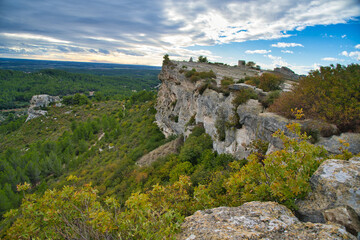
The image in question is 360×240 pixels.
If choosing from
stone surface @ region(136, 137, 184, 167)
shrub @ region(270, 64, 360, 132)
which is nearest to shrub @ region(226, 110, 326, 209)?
shrub @ region(270, 64, 360, 132)

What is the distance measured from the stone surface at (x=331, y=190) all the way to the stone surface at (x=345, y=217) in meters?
0.19

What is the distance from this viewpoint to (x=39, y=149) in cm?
5453

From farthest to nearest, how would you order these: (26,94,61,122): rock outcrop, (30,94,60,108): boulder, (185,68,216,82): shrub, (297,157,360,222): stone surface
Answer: (30,94,60,108): boulder, (26,94,61,122): rock outcrop, (185,68,216,82): shrub, (297,157,360,222): stone surface

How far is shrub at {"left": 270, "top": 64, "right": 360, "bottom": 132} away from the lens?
782 centimetres

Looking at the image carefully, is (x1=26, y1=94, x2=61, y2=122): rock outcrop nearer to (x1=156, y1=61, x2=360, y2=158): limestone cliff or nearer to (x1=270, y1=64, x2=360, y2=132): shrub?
(x1=156, y1=61, x2=360, y2=158): limestone cliff

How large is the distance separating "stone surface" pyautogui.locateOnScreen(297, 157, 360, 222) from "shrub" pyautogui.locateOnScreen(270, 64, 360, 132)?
4.14 m

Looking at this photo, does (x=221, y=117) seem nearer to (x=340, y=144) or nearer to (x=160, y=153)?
(x=340, y=144)

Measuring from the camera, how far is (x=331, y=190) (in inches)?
169

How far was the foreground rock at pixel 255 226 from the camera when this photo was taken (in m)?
3.74

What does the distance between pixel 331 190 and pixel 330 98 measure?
6.39 metres

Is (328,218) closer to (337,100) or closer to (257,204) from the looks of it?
(257,204)

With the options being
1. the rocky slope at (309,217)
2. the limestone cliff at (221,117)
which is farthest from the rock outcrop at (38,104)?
the rocky slope at (309,217)

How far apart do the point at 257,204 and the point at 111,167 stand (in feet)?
93.0

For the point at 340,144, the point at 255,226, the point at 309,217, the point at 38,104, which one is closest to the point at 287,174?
the point at 309,217
